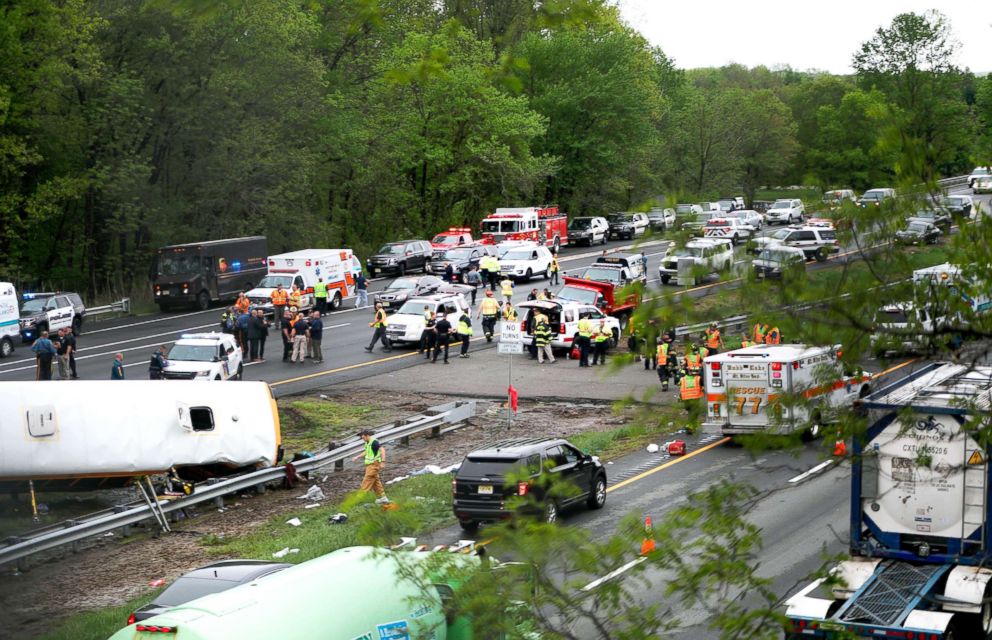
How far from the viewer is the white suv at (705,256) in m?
5.92

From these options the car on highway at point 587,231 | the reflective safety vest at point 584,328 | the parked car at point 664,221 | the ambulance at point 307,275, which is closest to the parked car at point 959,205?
the parked car at point 664,221

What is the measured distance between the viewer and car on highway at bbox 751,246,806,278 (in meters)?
6.14

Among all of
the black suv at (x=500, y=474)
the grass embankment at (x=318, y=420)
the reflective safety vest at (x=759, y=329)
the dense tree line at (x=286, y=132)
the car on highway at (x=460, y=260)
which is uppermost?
the dense tree line at (x=286, y=132)

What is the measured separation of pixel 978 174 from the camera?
22.4 feet

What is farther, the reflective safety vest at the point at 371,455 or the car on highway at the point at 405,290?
the car on highway at the point at 405,290

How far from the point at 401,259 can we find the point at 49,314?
65.8 ft

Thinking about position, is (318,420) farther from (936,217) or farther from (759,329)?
(936,217)

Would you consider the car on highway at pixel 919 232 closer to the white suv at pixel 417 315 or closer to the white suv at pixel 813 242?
the white suv at pixel 813 242

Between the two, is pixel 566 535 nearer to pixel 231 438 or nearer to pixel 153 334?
pixel 231 438

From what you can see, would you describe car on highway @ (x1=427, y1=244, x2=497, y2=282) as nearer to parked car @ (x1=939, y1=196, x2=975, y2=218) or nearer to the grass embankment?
the grass embankment

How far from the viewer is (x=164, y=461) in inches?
908

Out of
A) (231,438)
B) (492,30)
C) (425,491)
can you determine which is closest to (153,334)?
(231,438)

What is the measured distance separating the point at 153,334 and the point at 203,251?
6813 millimetres

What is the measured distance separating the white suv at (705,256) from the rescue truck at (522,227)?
5654 centimetres
